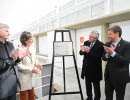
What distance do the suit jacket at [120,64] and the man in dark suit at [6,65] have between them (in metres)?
1.28

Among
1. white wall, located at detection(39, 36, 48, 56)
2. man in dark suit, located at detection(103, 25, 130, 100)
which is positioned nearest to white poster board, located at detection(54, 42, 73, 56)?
man in dark suit, located at detection(103, 25, 130, 100)

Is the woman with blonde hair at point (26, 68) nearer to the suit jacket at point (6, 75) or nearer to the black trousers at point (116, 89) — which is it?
the suit jacket at point (6, 75)

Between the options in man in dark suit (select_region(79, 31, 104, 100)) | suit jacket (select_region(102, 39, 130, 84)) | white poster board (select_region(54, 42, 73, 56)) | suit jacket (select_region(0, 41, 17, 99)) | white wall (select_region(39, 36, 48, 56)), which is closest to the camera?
suit jacket (select_region(0, 41, 17, 99))

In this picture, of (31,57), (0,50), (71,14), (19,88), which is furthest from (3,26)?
(71,14)

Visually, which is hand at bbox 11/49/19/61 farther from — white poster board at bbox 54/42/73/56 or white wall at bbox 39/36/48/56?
white wall at bbox 39/36/48/56

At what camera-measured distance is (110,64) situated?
2.08 meters

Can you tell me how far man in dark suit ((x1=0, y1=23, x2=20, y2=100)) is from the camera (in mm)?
1756

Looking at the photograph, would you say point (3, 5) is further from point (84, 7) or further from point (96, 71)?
point (96, 71)

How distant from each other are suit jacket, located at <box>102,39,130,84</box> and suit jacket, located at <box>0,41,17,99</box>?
51.6 inches

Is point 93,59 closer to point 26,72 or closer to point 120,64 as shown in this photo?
point 120,64

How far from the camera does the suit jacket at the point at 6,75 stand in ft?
5.69

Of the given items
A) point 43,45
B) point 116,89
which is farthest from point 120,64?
point 43,45

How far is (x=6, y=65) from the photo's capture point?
5.63ft

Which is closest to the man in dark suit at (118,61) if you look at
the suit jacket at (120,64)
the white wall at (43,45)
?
the suit jacket at (120,64)
